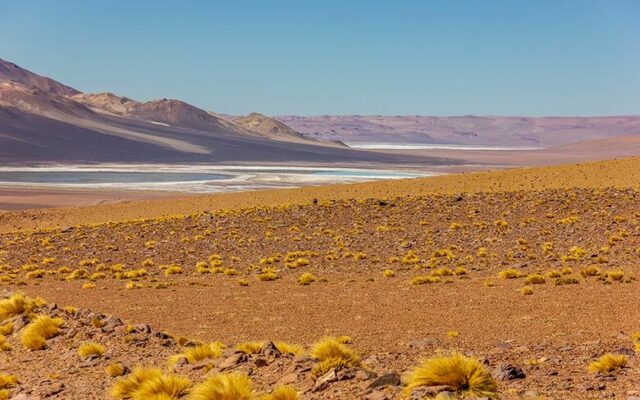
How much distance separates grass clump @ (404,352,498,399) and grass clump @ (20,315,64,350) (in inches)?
242

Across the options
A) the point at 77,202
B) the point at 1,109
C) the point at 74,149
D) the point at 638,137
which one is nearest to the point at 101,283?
the point at 77,202

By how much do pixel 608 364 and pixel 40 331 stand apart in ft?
25.0

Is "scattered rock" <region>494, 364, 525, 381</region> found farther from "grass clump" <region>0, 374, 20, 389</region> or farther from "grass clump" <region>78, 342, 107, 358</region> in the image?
"grass clump" <region>0, 374, 20, 389</region>

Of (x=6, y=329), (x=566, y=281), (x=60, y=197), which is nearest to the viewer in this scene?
(x=6, y=329)

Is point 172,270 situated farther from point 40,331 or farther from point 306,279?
point 40,331

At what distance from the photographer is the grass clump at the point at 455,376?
7.03 meters

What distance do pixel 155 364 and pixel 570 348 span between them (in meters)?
A: 5.07

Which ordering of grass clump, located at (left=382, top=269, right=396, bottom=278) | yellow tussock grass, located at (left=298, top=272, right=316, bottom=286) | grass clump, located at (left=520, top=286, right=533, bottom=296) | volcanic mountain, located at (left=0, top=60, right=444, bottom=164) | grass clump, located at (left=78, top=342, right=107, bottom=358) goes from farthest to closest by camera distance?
volcanic mountain, located at (left=0, top=60, right=444, bottom=164)
grass clump, located at (left=382, top=269, right=396, bottom=278)
yellow tussock grass, located at (left=298, top=272, right=316, bottom=286)
grass clump, located at (left=520, top=286, right=533, bottom=296)
grass clump, located at (left=78, top=342, right=107, bottom=358)

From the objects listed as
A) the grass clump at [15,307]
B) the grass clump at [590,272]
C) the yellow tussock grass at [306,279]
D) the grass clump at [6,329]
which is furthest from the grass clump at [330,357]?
the grass clump at [590,272]

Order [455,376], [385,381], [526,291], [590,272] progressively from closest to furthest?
[455,376]
[385,381]
[526,291]
[590,272]

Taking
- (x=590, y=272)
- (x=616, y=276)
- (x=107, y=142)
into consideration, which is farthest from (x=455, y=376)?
(x=107, y=142)

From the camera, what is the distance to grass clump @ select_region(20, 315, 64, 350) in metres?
11.2

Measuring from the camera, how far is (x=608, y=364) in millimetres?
8234

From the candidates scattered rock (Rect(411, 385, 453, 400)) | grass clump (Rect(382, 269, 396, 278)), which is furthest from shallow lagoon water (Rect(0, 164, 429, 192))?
scattered rock (Rect(411, 385, 453, 400))
